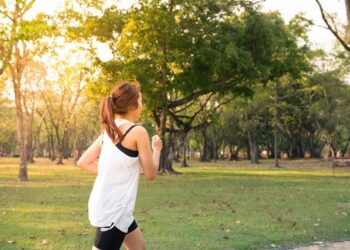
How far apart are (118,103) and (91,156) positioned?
54 cm

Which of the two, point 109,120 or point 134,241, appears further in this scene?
point 134,241

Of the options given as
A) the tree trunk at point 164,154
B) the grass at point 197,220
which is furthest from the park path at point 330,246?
the tree trunk at point 164,154

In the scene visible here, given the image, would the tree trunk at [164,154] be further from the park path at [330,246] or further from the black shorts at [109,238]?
the black shorts at [109,238]

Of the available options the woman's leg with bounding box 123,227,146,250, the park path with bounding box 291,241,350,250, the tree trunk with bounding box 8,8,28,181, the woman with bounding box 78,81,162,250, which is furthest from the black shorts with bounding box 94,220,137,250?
the tree trunk with bounding box 8,8,28,181

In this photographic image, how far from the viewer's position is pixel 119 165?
3566 millimetres

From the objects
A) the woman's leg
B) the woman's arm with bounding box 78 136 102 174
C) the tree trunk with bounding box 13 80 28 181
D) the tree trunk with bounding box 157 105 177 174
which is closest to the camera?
the woman's leg

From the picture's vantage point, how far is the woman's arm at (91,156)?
388 centimetres

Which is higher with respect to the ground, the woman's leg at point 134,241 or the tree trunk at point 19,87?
the tree trunk at point 19,87

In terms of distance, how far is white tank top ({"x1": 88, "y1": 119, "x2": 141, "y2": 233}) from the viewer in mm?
3567

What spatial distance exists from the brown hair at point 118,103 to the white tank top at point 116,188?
0.14m

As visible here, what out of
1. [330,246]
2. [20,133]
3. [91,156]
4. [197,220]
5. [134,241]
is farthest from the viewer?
[20,133]

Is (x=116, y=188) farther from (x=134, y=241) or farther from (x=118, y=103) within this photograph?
(x=118, y=103)

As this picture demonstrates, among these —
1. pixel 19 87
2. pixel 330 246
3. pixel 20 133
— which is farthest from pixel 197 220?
pixel 19 87

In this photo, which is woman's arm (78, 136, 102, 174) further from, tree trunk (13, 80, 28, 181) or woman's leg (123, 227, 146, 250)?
tree trunk (13, 80, 28, 181)
